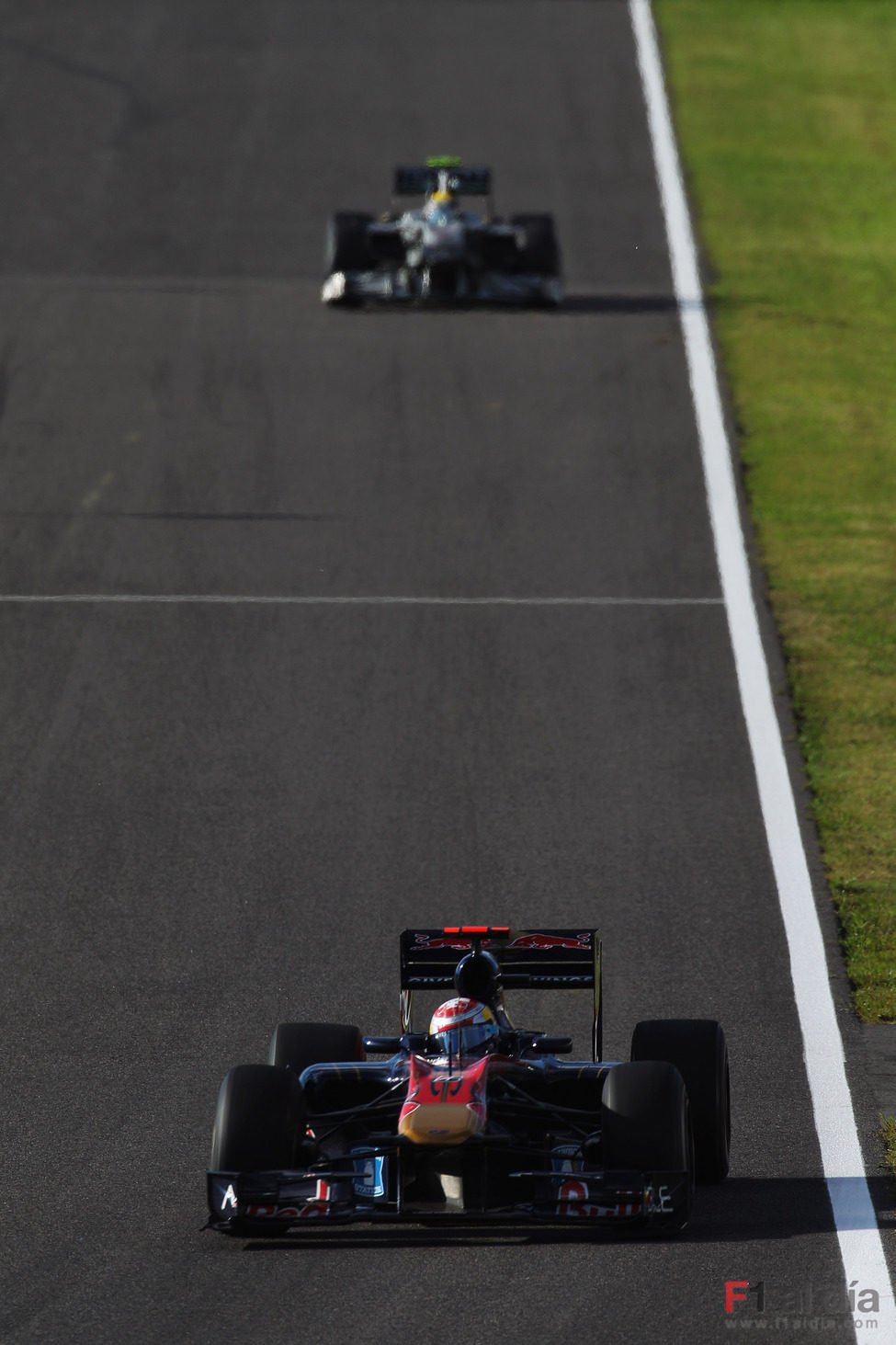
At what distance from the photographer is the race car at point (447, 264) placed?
891 inches

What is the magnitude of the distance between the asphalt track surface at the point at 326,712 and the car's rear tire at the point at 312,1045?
66 cm

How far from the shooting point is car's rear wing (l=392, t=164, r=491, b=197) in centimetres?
2319

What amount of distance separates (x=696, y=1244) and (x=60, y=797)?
6.32 metres

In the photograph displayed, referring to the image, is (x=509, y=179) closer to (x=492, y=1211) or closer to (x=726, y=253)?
(x=726, y=253)

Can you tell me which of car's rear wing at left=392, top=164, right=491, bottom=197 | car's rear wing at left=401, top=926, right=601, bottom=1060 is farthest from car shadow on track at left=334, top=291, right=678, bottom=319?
car's rear wing at left=401, top=926, right=601, bottom=1060

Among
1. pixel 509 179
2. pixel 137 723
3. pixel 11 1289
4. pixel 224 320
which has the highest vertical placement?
pixel 509 179

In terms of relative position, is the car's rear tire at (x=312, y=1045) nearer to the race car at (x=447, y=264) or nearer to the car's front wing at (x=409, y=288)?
the race car at (x=447, y=264)

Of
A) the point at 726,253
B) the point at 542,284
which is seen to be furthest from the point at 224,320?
the point at 726,253

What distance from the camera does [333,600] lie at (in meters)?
16.9

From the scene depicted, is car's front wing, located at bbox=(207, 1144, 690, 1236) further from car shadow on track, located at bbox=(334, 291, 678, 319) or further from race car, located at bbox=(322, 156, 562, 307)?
car shadow on track, located at bbox=(334, 291, 678, 319)

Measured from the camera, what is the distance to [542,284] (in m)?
23.1

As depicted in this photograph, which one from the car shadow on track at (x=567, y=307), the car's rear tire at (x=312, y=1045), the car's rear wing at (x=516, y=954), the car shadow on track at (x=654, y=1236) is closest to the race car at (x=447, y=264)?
the car shadow on track at (x=567, y=307)

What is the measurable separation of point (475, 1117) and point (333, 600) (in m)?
9.02

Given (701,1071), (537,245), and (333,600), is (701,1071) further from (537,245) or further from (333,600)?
(537,245)
